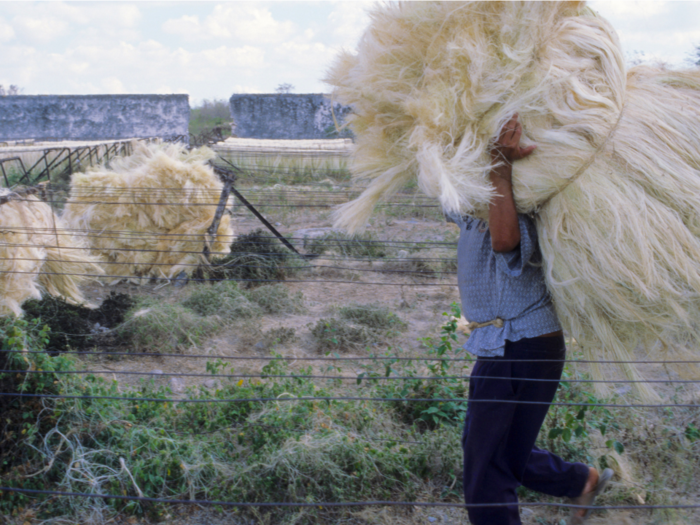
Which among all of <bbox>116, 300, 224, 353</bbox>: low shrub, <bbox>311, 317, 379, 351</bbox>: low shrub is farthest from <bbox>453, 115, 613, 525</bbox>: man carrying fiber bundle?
<bbox>116, 300, 224, 353</bbox>: low shrub

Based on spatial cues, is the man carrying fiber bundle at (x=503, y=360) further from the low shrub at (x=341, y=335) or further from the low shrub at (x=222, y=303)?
the low shrub at (x=222, y=303)

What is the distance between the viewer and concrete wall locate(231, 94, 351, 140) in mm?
17812

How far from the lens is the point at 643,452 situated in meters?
2.80

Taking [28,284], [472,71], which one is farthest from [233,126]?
[472,71]

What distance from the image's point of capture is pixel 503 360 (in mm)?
1741

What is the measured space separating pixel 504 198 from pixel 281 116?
17.4m

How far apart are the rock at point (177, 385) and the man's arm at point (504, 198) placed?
9.16 ft

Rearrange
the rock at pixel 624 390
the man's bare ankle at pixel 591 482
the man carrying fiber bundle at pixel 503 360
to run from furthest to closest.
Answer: the rock at pixel 624 390
the man's bare ankle at pixel 591 482
the man carrying fiber bundle at pixel 503 360

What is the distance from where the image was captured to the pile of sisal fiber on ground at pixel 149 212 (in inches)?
255

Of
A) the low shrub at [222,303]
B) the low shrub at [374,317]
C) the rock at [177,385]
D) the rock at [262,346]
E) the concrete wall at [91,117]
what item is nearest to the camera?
the rock at [177,385]

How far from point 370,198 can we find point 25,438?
7.53ft

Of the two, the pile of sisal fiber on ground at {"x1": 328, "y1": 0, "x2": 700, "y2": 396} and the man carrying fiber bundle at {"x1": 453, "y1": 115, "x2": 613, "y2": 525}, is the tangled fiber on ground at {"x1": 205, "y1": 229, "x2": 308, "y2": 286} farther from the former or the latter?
the pile of sisal fiber on ground at {"x1": 328, "y1": 0, "x2": 700, "y2": 396}

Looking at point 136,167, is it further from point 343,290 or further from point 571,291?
point 571,291

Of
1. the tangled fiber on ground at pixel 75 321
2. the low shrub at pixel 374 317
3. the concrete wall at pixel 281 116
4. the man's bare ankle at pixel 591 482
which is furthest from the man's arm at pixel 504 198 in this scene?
the concrete wall at pixel 281 116
